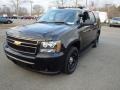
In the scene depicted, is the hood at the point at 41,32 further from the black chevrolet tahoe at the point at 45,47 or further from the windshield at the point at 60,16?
the windshield at the point at 60,16

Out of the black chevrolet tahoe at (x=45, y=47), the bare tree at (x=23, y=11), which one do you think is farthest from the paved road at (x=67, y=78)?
the bare tree at (x=23, y=11)

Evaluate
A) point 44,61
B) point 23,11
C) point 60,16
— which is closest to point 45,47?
point 44,61

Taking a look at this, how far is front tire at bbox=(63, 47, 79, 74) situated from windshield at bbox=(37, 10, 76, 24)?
93 cm

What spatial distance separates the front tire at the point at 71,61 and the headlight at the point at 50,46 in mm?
500

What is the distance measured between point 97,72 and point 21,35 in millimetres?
2393

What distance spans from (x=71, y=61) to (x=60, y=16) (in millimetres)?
1601

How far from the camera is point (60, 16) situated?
18.4 feet

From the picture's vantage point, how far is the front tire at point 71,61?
4445 mm

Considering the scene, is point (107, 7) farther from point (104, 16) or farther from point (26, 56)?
point (26, 56)

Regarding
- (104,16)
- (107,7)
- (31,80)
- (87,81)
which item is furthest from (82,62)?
(107,7)

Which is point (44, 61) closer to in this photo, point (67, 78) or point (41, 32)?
point (41, 32)

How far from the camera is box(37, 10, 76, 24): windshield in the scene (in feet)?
17.5

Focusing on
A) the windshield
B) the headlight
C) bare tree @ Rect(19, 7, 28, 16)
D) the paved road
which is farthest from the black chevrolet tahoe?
bare tree @ Rect(19, 7, 28, 16)

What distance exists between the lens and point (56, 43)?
400 cm
